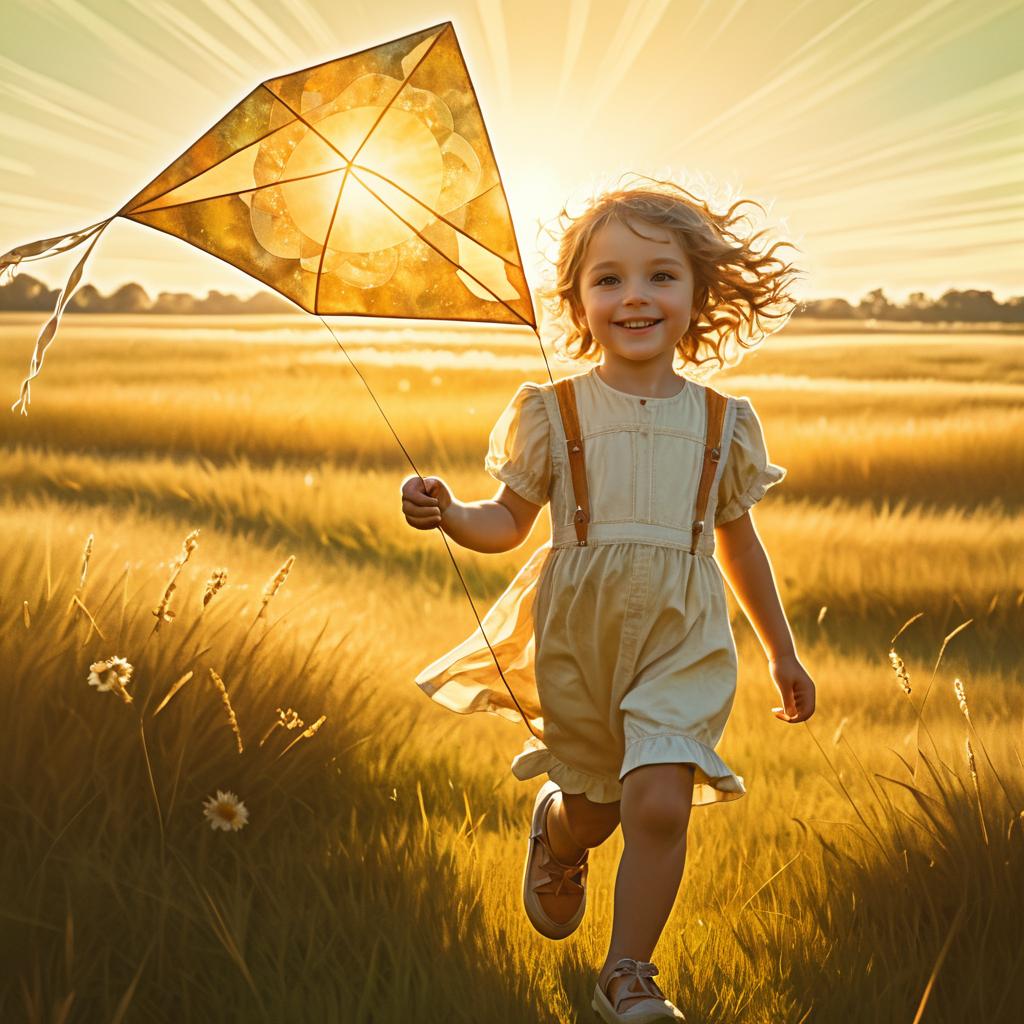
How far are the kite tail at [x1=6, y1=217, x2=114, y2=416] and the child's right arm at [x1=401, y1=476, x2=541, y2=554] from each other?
2.34 feet

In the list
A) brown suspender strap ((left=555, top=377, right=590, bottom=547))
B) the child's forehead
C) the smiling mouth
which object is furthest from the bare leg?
the child's forehead

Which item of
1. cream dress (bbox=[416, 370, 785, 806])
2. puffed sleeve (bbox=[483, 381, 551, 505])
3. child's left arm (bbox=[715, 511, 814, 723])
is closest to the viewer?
cream dress (bbox=[416, 370, 785, 806])

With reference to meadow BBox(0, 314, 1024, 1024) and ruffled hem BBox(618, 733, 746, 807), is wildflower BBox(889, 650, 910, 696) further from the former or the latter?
ruffled hem BBox(618, 733, 746, 807)

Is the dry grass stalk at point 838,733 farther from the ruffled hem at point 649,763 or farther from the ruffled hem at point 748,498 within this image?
the ruffled hem at point 748,498

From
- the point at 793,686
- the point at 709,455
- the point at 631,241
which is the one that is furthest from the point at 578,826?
the point at 631,241

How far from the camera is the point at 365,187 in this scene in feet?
8.88

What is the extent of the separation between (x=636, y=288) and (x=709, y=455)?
14.4 inches

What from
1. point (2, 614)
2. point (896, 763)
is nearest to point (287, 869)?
point (2, 614)

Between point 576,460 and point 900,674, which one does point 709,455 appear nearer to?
point 576,460

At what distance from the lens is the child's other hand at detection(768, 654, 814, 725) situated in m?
2.86

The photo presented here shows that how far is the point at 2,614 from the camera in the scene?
2.88 metres

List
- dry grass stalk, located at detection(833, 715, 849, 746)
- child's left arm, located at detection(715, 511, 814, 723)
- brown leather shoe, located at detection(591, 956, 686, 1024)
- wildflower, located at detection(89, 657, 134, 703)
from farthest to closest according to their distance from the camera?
dry grass stalk, located at detection(833, 715, 849, 746)
child's left arm, located at detection(715, 511, 814, 723)
wildflower, located at detection(89, 657, 134, 703)
brown leather shoe, located at detection(591, 956, 686, 1024)

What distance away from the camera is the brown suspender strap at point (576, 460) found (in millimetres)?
2693

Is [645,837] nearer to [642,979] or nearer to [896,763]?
[642,979]
